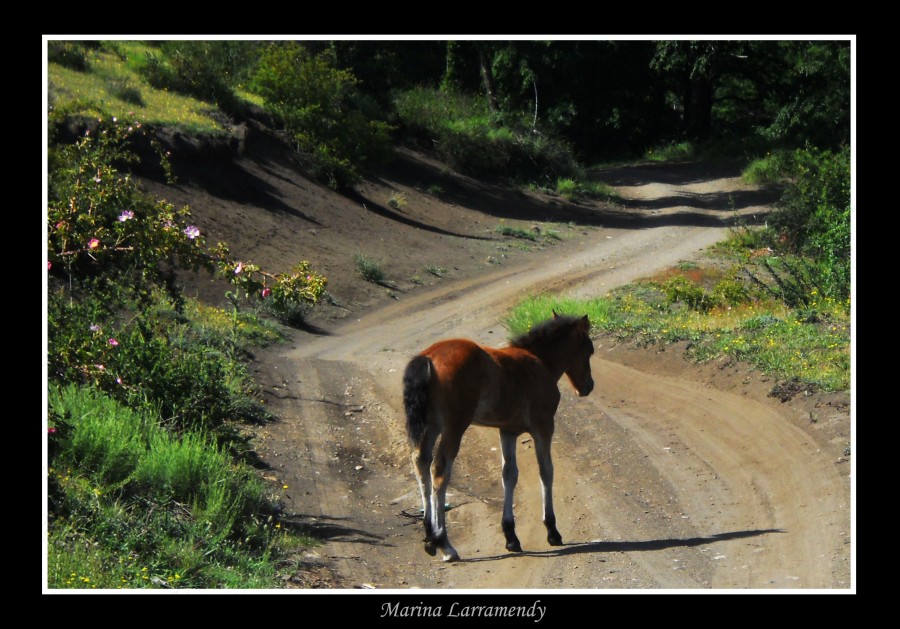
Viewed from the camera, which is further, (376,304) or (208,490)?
(376,304)

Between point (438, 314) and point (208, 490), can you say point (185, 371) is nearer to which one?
point (208, 490)

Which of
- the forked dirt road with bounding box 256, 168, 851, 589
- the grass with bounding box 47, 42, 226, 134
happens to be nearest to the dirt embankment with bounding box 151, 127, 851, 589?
the forked dirt road with bounding box 256, 168, 851, 589

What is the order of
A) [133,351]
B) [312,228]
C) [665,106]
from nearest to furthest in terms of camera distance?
1. [133,351]
2. [312,228]
3. [665,106]

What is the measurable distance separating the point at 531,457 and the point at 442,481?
160 inches

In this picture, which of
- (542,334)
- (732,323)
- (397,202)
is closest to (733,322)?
(732,323)

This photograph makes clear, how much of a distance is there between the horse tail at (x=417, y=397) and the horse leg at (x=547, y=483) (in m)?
1.34

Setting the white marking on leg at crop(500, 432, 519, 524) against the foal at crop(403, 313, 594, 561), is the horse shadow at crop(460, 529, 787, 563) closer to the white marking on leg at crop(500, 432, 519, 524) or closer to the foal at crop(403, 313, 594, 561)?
the foal at crop(403, 313, 594, 561)

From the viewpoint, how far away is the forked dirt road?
9.04 metres

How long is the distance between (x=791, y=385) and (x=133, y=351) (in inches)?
332

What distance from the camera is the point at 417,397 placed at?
923 cm

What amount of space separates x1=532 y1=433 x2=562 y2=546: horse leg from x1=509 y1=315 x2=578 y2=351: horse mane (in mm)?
1174

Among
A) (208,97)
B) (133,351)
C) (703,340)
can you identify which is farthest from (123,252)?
(208,97)

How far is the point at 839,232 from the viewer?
65.7 feet

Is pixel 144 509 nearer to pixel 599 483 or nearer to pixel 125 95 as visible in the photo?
pixel 599 483
